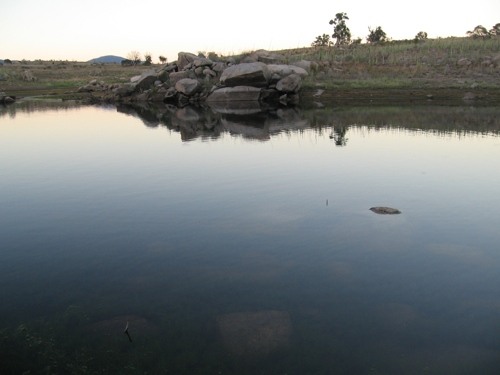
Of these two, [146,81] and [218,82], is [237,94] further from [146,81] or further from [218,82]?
[146,81]

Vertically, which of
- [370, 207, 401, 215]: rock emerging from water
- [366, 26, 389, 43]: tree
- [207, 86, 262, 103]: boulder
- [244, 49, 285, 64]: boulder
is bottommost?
[370, 207, 401, 215]: rock emerging from water

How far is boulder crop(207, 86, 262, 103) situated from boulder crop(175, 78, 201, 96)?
3623 mm

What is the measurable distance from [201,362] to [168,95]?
49.6 metres

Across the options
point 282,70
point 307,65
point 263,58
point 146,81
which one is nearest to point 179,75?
point 146,81

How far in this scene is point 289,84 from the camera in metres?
47.8

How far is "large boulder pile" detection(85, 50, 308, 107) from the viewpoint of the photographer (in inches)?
1882

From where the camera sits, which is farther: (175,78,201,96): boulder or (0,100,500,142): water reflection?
(175,78,201,96): boulder

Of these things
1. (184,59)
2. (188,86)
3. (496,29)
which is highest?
(496,29)

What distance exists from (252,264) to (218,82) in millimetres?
46041

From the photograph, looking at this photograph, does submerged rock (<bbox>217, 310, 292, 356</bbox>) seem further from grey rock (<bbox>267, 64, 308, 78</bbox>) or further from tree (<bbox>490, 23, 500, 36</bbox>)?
tree (<bbox>490, 23, 500, 36</bbox>)

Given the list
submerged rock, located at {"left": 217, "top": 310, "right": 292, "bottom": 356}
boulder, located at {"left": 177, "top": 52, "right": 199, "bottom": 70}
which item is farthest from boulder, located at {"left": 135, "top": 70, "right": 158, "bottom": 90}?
submerged rock, located at {"left": 217, "top": 310, "right": 292, "bottom": 356}

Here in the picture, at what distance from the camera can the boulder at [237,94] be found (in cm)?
4812

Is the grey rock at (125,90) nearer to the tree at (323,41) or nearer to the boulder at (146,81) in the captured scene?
the boulder at (146,81)

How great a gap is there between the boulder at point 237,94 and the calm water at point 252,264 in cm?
2771
